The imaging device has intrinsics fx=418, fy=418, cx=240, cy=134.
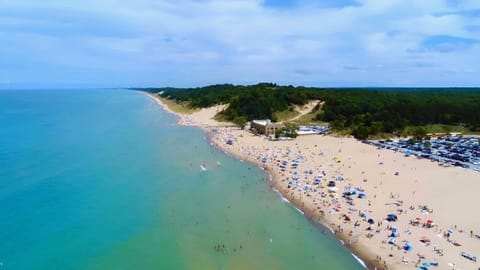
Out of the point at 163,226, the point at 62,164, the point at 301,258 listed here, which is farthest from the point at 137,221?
the point at 62,164

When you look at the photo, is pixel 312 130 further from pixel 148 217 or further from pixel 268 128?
pixel 148 217

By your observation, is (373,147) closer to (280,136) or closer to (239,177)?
(280,136)

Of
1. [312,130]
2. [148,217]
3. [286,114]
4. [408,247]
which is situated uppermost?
[286,114]

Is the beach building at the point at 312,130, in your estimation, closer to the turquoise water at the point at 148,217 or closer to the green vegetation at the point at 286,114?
the green vegetation at the point at 286,114

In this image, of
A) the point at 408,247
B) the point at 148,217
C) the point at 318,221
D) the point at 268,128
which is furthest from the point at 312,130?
the point at 408,247

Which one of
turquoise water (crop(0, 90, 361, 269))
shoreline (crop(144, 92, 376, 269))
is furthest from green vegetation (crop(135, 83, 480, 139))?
turquoise water (crop(0, 90, 361, 269))

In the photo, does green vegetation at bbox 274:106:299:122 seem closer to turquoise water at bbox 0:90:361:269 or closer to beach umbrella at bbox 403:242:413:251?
turquoise water at bbox 0:90:361:269
